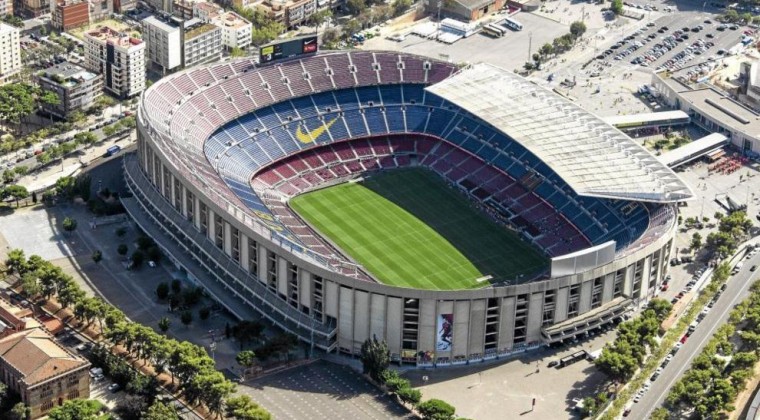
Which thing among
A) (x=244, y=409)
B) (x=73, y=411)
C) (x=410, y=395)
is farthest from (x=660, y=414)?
(x=73, y=411)

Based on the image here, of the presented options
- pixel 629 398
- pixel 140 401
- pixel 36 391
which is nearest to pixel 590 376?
pixel 629 398

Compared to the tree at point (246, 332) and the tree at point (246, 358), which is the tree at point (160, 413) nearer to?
the tree at point (246, 358)

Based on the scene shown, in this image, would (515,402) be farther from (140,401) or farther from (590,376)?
(140,401)

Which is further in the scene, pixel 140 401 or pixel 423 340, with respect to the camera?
pixel 423 340

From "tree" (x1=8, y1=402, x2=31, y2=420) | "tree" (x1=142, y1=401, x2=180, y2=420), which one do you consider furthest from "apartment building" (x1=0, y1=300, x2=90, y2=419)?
"tree" (x1=142, y1=401, x2=180, y2=420)

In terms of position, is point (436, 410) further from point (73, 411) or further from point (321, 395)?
point (73, 411)
